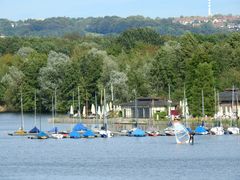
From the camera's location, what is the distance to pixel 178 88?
129625mm

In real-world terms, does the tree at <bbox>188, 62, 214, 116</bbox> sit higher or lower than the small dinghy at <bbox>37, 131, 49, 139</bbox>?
higher

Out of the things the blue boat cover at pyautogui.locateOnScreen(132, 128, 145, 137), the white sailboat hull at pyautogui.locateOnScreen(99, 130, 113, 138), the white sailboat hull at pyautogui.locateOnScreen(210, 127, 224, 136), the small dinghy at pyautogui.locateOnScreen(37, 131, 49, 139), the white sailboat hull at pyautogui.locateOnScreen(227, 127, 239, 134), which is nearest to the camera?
the white sailboat hull at pyautogui.locateOnScreen(210, 127, 224, 136)

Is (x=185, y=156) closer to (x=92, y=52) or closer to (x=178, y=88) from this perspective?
(x=178, y=88)

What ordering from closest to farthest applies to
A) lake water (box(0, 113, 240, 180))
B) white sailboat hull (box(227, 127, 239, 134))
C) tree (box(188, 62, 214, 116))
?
lake water (box(0, 113, 240, 180)) → white sailboat hull (box(227, 127, 239, 134)) → tree (box(188, 62, 214, 116))

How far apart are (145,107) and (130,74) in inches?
668

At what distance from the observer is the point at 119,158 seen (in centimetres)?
7375

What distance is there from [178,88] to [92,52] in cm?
2446

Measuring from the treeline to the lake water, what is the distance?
21.7m

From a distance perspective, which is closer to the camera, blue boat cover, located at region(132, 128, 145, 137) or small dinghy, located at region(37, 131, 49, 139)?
small dinghy, located at region(37, 131, 49, 139)

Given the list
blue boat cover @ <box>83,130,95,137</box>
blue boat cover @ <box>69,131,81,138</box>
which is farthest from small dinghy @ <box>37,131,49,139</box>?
blue boat cover @ <box>83,130,95,137</box>

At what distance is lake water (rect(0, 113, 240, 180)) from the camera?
61719 mm

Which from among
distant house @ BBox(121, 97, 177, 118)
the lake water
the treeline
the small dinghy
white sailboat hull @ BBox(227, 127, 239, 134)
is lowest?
the lake water

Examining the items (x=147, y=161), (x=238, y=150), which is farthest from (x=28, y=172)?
(x=238, y=150)

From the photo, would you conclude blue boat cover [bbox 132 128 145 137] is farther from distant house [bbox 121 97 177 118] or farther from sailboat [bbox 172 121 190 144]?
distant house [bbox 121 97 177 118]
